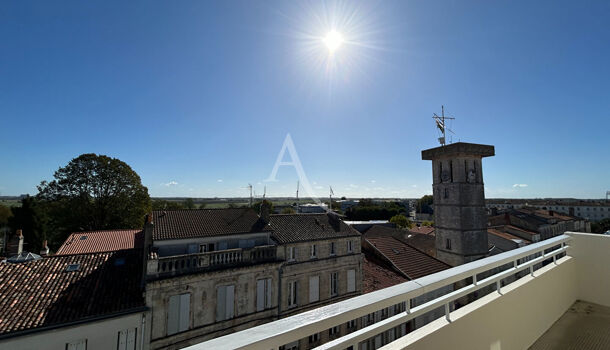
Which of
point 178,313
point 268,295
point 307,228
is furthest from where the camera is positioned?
point 307,228

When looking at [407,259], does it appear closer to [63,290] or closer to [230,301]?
[230,301]

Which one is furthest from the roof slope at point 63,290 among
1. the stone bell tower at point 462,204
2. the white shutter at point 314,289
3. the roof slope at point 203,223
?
the stone bell tower at point 462,204

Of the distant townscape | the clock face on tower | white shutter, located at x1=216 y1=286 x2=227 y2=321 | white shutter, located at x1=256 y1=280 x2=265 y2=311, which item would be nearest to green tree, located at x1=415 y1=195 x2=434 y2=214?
the clock face on tower

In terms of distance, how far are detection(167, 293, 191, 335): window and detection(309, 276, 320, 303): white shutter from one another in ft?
22.1

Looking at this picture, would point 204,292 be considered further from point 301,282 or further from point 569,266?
point 569,266

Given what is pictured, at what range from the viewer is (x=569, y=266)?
185 inches

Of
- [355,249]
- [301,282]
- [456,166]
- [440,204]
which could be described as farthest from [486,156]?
[301,282]

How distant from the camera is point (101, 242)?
18203 mm

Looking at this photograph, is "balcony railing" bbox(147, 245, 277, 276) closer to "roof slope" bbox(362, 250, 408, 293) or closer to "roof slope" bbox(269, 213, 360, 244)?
"roof slope" bbox(269, 213, 360, 244)

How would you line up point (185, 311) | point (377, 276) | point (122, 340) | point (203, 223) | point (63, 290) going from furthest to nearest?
point (377, 276) < point (203, 223) < point (185, 311) < point (63, 290) < point (122, 340)

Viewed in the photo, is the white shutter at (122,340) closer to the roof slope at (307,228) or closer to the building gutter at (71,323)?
the building gutter at (71,323)

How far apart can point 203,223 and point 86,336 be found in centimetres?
661

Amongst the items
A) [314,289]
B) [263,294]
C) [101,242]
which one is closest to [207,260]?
[263,294]

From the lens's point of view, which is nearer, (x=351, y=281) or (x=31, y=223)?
(x=351, y=281)
